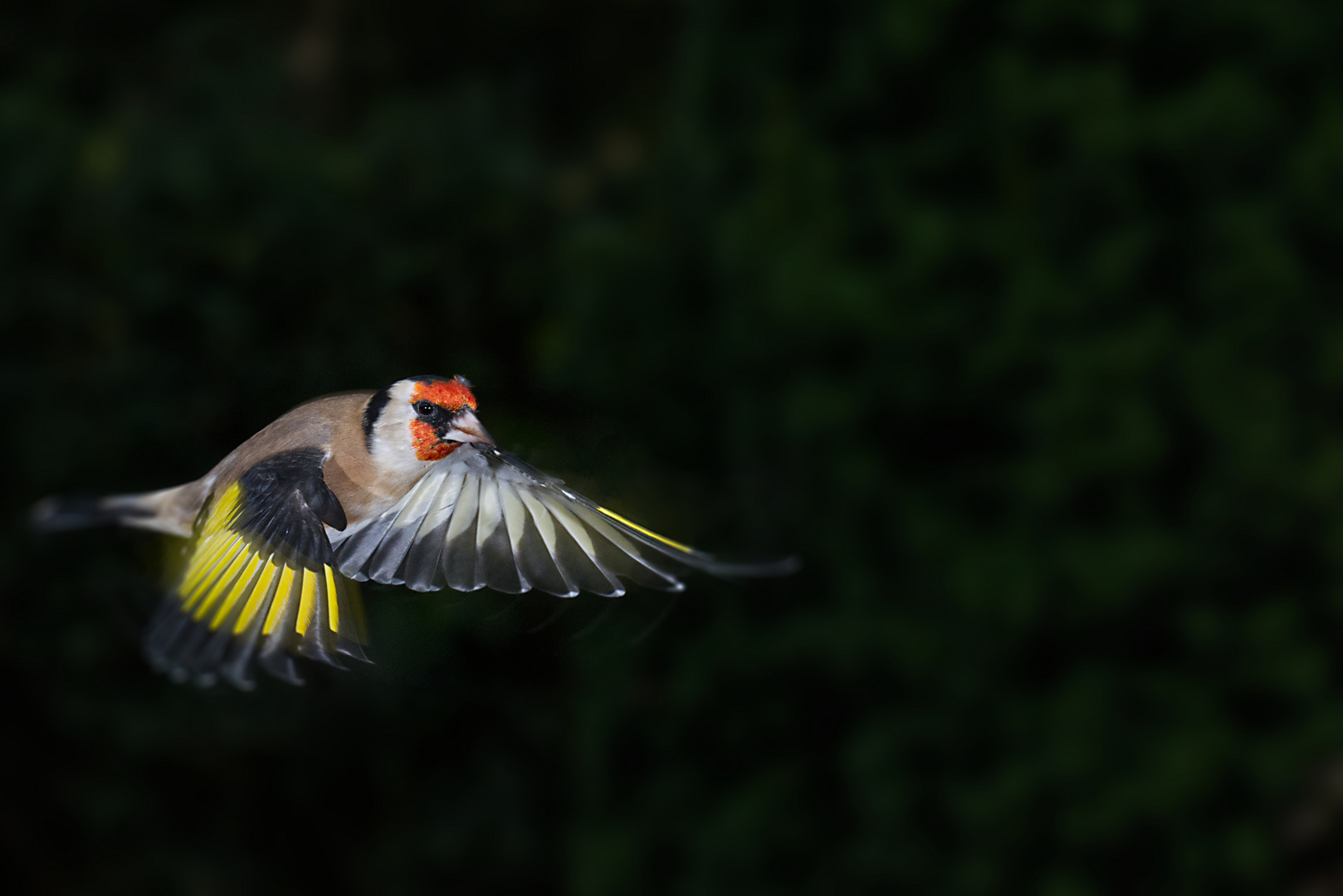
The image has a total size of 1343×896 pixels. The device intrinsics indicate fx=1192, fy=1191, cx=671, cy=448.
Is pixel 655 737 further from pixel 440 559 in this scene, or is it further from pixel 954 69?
pixel 440 559

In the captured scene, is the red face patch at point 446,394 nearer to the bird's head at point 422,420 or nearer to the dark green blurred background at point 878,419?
the bird's head at point 422,420

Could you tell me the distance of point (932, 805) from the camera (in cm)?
149

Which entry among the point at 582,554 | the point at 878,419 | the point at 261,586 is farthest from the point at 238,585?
the point at 878,419

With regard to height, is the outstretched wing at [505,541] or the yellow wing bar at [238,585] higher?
the outstretched wing at [505,541]

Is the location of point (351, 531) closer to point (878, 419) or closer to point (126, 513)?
point (126, 513)

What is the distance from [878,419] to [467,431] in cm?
120

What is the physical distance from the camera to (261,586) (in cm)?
38

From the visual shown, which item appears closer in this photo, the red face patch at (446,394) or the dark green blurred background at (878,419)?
the red face patch at (446,394)

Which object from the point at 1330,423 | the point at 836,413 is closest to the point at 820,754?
the point at 836,413

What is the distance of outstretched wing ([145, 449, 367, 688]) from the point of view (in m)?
0.33

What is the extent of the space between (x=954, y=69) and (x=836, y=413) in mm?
461

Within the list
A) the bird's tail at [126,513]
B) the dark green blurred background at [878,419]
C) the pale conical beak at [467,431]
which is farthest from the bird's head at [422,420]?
the dark green blurred background at [878,419]

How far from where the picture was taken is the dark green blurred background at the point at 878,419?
140 cm

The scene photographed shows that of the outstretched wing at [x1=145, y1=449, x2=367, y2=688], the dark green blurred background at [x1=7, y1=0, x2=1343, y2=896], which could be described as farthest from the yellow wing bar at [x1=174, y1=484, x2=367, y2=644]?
the dark green blurred background at [x1=7, y1=0, x2=1343, y2=896]
